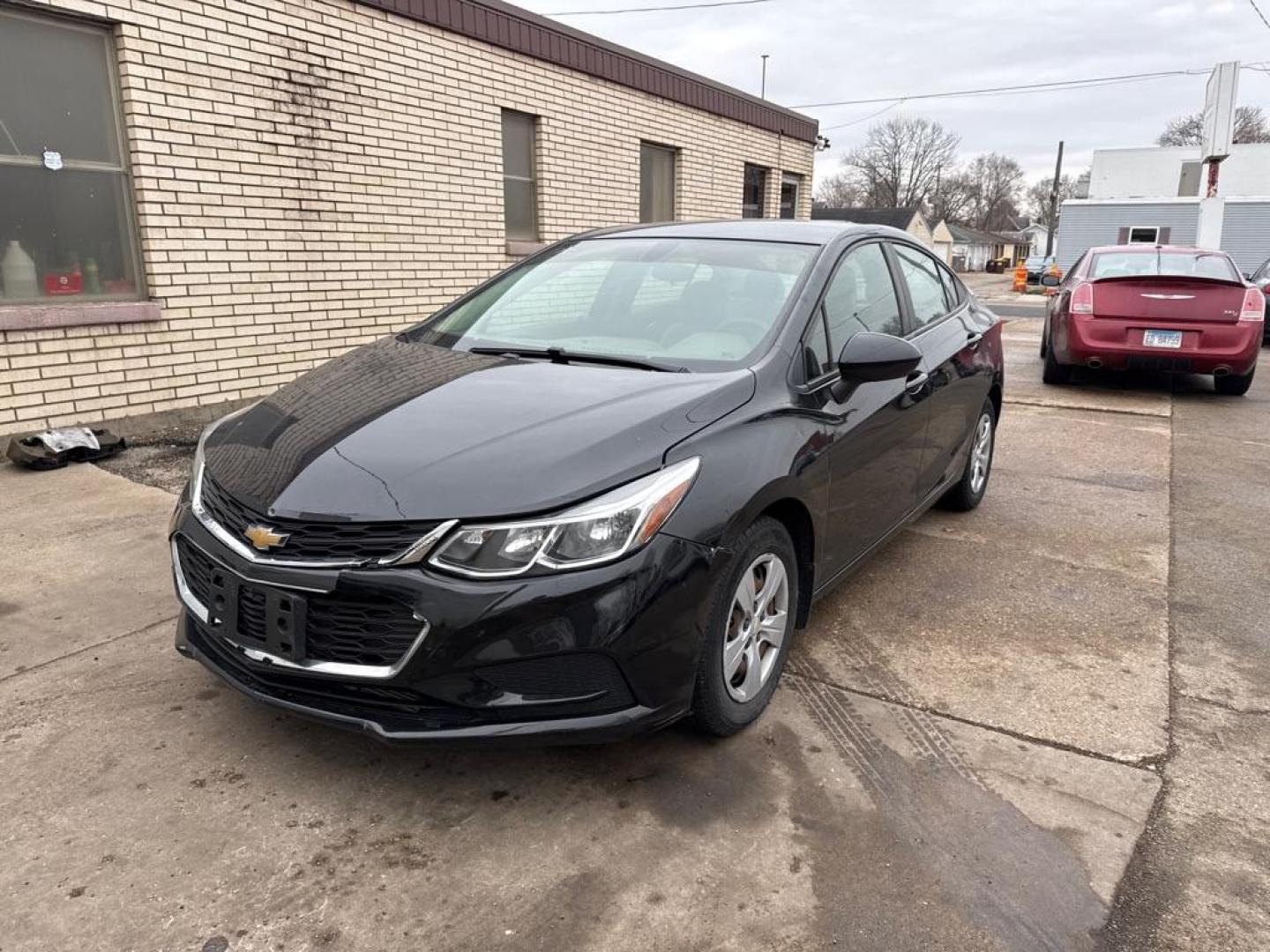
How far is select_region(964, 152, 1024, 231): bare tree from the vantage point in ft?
322

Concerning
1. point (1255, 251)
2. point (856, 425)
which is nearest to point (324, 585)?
point (856, 425)

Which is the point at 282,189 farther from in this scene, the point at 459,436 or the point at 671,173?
the point at 671,173

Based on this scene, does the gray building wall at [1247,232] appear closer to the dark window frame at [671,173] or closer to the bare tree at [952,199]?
the dark window frame at [671,173]

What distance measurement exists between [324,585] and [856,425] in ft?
6.31

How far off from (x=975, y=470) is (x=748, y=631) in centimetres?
288

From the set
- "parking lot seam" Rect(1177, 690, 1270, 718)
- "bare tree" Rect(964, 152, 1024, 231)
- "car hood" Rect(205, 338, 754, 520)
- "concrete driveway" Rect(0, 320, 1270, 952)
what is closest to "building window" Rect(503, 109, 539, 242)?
"concrete driveway" Rect(0, 320, 1270, 952)

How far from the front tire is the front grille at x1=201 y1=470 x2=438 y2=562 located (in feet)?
2.67

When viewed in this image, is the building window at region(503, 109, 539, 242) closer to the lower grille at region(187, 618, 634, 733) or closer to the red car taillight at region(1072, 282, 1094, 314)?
the red car taillight at region(1072, 282, 1094, 314)

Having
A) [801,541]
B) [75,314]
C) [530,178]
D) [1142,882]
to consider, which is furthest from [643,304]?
[530,178]

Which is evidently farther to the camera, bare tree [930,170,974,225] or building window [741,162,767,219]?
bare tree [930,170,974,225]

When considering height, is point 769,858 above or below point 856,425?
below

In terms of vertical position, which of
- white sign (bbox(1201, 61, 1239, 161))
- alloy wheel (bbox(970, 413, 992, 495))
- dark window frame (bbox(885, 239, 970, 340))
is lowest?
alloy wheel (bbox(970, 413, 992, 495))

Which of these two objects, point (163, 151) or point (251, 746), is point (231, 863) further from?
point (163, 151)

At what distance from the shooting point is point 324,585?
221 cm
